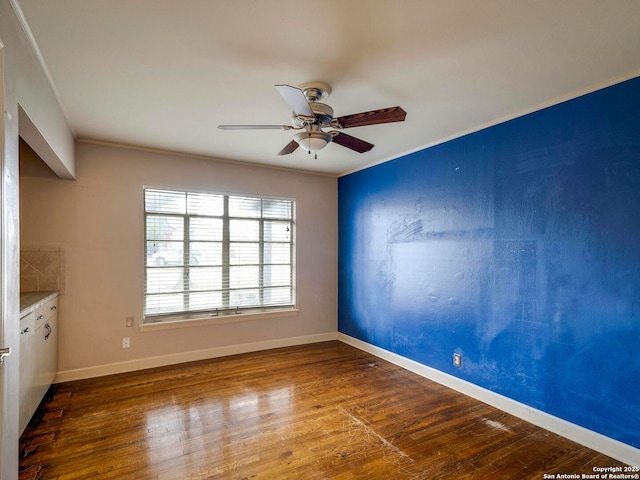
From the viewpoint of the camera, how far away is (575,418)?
247cm

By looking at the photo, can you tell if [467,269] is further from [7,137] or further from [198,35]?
[7,137]

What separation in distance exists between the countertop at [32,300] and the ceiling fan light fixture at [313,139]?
232 centimetres

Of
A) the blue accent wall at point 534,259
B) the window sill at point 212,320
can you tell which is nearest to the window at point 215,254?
the window sill at point 212,320

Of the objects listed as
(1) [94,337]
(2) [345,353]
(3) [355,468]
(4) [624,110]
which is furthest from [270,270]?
(4) [624,110]

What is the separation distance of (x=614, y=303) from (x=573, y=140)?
1.23 m

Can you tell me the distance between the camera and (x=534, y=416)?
106 inches

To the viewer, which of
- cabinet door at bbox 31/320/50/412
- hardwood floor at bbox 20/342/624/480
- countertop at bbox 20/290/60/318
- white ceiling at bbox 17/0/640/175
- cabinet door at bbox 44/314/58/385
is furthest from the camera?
cabinet door at bbox 44/314/58/385

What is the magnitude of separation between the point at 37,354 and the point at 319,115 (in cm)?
297

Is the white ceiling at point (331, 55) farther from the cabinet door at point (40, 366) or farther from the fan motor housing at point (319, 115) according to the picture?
the cabinet door at point (40, 366)

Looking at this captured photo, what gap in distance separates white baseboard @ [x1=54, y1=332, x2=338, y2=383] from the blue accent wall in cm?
145

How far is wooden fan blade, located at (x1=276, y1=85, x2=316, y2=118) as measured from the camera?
75.1 inches

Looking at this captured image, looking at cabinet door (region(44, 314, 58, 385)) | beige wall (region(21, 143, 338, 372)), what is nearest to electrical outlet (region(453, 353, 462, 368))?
beige wall (region(21, 143, 338, 372))

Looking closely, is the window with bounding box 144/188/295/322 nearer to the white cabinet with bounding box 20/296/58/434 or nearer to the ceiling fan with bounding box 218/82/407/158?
the white cabinet with bounding box 20/296/58/434

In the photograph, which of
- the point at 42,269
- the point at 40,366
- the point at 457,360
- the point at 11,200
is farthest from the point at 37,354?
the point at 457,360
